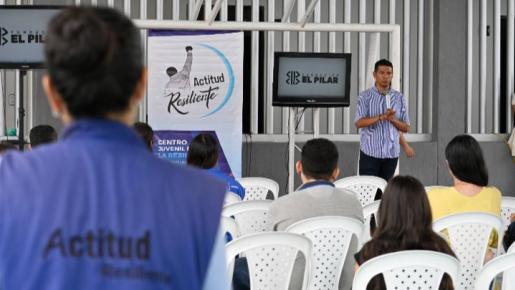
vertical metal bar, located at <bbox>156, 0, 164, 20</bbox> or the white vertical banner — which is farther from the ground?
vertical metal bar, located at <bbox>156, 0, 164, 20</bbox>

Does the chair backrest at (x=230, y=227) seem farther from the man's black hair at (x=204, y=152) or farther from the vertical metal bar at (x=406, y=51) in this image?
the vertical metal bar at (x=406, y=51)

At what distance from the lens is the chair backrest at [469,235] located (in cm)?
425

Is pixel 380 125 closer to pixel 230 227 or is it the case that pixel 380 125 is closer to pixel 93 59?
pixel 230 227

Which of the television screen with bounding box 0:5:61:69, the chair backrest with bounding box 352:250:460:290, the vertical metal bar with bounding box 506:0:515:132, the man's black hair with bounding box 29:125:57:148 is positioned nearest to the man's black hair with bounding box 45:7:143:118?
the chair backrest with bounding box 352:250:460:290

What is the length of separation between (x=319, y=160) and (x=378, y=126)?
403 centimetres

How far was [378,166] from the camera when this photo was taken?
27.9 ft


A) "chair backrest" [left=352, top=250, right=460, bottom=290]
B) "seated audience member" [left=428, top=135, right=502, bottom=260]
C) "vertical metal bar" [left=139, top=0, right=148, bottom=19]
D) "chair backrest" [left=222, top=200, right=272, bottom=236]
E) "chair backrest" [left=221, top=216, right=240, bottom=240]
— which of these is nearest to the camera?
"chair backrest" [left=352, top=250, right=460, bottom=290]

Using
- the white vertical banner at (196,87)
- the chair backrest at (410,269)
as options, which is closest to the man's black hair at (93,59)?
the chair backrest at (410,269)

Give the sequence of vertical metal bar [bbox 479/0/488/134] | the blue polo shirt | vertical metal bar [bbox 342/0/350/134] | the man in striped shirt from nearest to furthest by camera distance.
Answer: the blue polo shirt < the man in striped shirt < vertical metal bar [bbox 342/0/350/134] < vertical metal bar [bbox 479/0/488/134]

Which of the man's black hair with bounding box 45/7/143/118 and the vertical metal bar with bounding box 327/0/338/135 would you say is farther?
the vertical metal bar with bounding box 327/0/338/135

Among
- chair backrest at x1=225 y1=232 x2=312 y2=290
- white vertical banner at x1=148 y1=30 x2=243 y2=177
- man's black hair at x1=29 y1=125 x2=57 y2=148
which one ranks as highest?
white vertical banner at x1=148 y1=30 x2=243 y2=177

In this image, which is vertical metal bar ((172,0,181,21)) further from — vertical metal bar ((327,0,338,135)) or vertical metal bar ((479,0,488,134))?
vertical metal bar ((479,0,488,134))

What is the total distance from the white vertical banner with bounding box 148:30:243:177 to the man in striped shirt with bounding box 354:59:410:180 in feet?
4.42

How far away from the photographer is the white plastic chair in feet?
13.7
